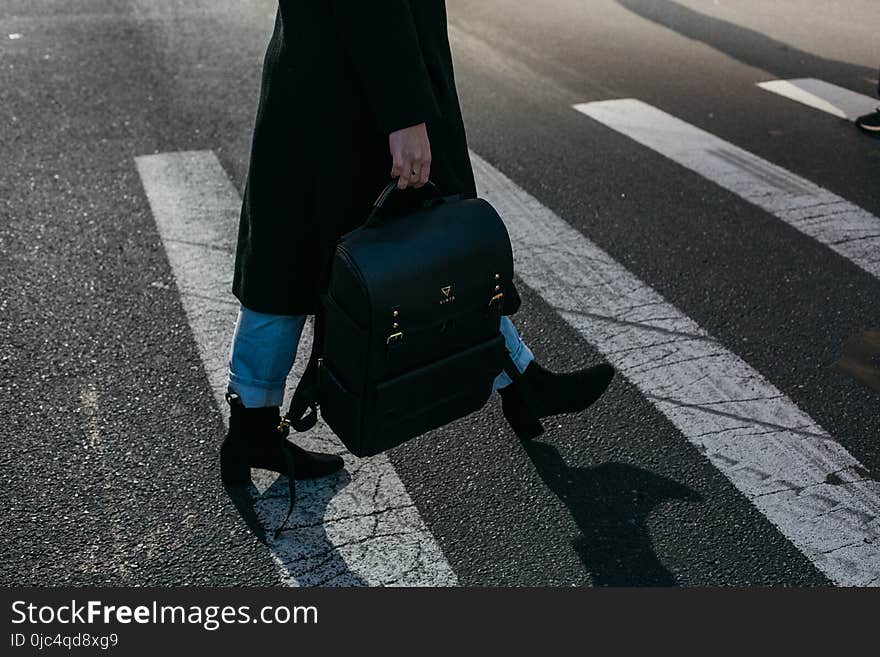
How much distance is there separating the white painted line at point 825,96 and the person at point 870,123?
15cm

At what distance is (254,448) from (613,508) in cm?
97

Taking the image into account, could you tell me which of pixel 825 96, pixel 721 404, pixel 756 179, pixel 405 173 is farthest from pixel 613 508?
pixel 825 96

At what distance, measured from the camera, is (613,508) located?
9.40ft

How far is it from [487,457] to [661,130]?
3378 mm

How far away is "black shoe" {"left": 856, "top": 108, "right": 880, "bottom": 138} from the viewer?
591 centimetres

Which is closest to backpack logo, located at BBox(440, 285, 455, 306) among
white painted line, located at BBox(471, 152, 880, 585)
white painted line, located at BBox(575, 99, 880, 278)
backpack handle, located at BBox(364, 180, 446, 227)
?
backpack handle, located at BBox(364, 180, 446, 227)

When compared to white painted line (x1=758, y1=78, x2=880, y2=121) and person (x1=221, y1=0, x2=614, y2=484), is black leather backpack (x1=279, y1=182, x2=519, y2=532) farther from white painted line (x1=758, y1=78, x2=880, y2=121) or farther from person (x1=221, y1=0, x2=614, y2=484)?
white painted line (x1=758, y1=78, x2=880, y2=121)

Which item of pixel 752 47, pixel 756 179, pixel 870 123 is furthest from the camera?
pixel 752 47

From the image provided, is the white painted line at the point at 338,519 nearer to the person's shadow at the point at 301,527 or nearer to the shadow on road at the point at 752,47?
the person's shadow at the point at 301,527

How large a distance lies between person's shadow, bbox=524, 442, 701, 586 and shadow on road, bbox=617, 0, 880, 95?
183 inches

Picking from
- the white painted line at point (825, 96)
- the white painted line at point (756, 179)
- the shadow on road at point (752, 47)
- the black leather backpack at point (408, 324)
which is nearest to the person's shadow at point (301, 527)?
the black leather backpack at point (408, 324)

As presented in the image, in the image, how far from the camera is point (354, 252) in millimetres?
2371

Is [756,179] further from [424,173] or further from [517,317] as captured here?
[424,173]

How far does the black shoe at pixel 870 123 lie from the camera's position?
5.91m
